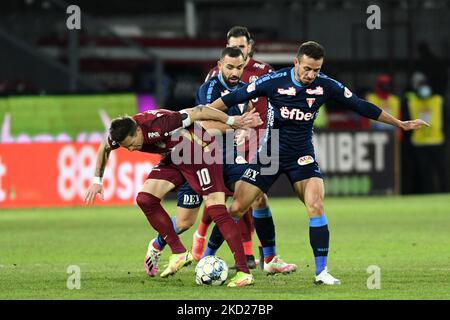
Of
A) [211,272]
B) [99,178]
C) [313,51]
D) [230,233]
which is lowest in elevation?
[211,272]

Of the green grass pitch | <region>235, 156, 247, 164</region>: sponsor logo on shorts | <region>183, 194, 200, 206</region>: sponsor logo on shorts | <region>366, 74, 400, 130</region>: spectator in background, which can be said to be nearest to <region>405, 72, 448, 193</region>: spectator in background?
<region>366, 74, 400, 130</region>: spectator in background

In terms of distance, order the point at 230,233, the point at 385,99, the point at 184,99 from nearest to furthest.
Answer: the point at 230,233 < the point at 184,99 < the point at 385,99

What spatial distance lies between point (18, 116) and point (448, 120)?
8.73 meters

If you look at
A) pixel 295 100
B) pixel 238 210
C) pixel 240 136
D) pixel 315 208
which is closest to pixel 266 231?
pixel 238 210

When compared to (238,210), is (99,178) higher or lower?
higher

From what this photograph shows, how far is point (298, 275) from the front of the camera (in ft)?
39.2

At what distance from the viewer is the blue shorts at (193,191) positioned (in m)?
12.5

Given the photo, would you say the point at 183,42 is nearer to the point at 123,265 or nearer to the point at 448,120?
the point at 448,120

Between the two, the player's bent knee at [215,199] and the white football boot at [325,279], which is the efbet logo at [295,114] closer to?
the player's bent knee at [215,199]

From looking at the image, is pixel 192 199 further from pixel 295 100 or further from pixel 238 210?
pixel 295 100

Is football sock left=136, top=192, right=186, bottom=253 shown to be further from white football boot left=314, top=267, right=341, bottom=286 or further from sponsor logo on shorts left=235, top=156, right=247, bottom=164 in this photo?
white football boot left=314, top=267, right=341, bottom=286

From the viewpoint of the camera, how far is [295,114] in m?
11.4

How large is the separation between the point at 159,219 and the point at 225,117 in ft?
4.14
